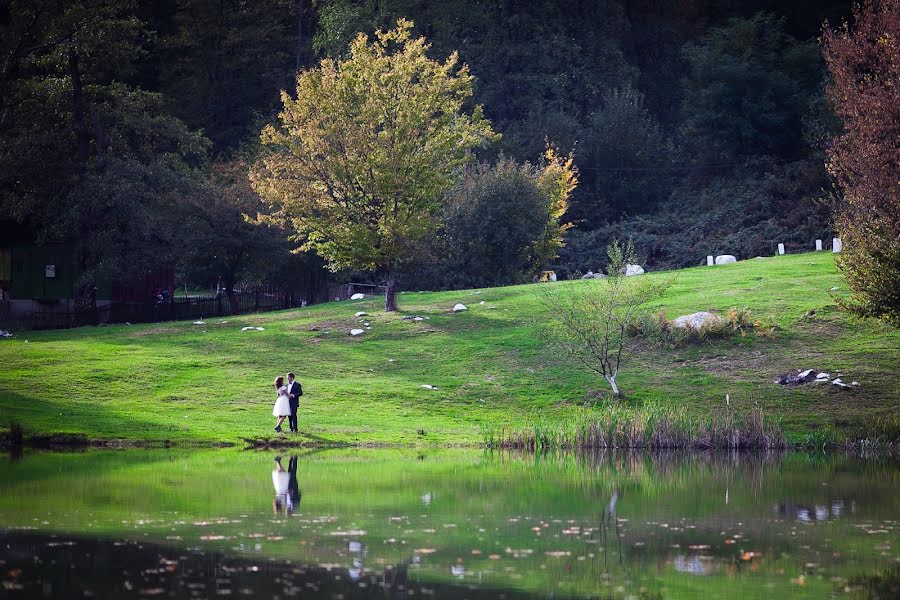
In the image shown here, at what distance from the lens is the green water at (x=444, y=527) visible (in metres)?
19.3

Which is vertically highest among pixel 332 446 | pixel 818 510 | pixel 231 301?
pixel 231 301

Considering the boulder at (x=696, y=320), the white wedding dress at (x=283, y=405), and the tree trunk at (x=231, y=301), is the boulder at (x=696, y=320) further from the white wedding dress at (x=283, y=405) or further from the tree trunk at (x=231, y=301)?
the tree trunk at (x=231, y=301)

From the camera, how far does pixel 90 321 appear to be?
68.3 metres

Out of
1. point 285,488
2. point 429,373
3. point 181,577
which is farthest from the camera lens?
point 429,373

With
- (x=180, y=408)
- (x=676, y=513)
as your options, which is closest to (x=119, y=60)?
(x=180, y=408)

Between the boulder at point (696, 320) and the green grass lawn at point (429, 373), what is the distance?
1.28 m

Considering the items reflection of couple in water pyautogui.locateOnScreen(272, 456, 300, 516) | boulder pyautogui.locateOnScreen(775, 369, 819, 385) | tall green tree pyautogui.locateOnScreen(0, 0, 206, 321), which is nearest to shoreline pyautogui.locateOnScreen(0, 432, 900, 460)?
reflection of couple in water pyautogui.locateOnScreen(272, 456, 300, 516)

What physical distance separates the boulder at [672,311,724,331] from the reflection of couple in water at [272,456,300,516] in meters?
22.2

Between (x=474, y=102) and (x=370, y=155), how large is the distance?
37.8 metres

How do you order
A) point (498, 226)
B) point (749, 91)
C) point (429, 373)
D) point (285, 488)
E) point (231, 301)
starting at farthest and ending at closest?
point (749, 91), point (231, 301), point (498, 226), point (429, 373), point (285, 488)

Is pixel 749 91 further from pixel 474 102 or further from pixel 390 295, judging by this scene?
pixel 390 295

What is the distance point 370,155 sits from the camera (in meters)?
59.6

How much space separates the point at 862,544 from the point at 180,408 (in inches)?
1095

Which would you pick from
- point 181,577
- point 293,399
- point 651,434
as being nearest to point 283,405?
point 293,399
